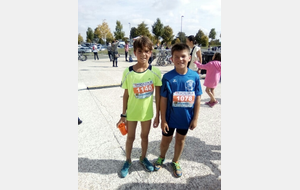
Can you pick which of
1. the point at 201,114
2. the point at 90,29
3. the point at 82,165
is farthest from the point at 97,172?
the point at 90,29

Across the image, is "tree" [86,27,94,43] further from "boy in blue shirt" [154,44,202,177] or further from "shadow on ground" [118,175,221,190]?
"shadow on ground" [118,175,221,190]

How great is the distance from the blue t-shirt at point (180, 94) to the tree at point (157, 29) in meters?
41.9

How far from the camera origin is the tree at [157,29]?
41719 millimetres

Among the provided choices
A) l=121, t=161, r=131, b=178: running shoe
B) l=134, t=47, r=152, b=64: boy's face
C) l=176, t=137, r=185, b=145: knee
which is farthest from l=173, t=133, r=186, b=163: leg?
l=134, t=47, r=152, b=64: boy's face

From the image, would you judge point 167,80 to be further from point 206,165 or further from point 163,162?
point 206,165

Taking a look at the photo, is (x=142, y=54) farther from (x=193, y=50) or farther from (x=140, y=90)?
(x=193, y=50)

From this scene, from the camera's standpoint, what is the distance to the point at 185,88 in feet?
6.37

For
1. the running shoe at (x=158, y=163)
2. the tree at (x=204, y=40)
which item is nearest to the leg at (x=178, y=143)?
the running shoe at (x=158, y=163)

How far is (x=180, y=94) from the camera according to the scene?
6.41 feet

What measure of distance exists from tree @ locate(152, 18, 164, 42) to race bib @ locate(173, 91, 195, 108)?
42.0m

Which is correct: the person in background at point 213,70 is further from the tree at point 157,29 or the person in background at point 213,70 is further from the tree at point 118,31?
the tree at point 118,31

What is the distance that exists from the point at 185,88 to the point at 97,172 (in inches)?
66.2

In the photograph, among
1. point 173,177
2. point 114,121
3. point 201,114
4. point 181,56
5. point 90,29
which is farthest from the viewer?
point 90,29

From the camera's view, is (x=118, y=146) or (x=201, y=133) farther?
(x=201, y=133)
